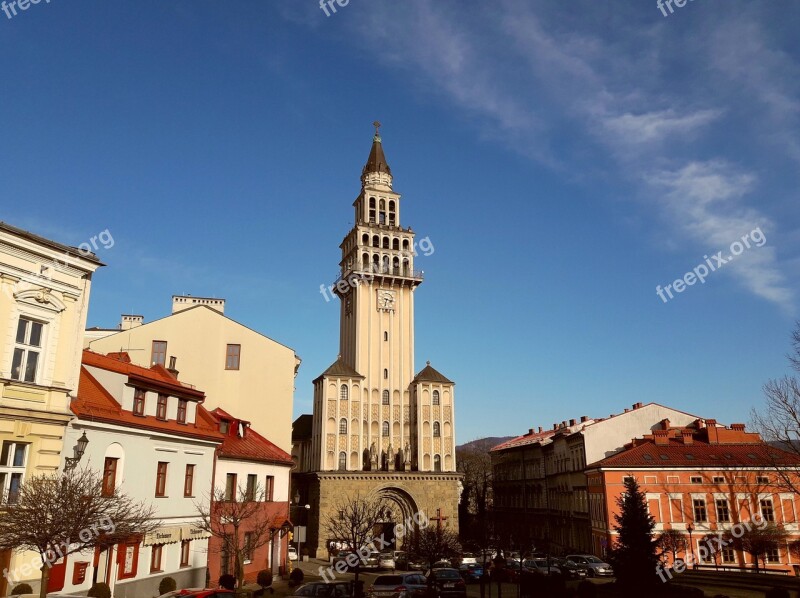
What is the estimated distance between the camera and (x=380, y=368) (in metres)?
67.6

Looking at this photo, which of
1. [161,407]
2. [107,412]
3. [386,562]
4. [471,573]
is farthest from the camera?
[386,562]

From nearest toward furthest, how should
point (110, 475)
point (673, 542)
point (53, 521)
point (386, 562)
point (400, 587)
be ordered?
point (53, 521) < point (110, 475) < point (400, 587) < point (673, 542) < point (386, 562)

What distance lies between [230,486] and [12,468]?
47.7ft

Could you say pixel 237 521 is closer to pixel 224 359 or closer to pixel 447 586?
pixel 447 586

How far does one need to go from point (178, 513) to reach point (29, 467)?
8.97 m

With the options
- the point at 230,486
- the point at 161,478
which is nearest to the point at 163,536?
the point at 161,478

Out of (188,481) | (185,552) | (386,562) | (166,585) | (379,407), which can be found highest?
(379,407)

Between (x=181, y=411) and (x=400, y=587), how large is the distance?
12927mm

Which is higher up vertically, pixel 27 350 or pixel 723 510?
pixel 27 350

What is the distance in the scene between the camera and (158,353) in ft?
144

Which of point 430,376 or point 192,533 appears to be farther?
point 430,376

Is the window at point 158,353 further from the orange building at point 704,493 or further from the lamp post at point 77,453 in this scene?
the orange building at point 704,493

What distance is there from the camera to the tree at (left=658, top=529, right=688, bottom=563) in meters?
45.7

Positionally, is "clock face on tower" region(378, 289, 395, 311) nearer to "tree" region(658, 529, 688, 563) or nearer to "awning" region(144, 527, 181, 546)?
"tree" region(658, 529, 688, 563)
